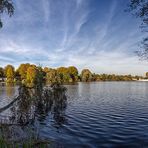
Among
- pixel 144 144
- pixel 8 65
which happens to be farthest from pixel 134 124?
pixel 8 65

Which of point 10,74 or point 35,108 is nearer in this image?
→ point 35,108

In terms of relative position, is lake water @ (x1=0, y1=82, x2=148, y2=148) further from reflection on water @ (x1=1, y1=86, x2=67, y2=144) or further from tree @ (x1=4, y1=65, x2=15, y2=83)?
tree @ (x1=4, y1=65, x2=15, y2=83)

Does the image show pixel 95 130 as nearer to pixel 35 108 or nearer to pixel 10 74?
pixel 35 108

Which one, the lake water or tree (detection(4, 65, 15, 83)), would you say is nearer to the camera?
the lake water

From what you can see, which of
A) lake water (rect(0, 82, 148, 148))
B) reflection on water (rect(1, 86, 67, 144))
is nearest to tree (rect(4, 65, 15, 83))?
reflection on water (rect(1, 86, 67, 144))

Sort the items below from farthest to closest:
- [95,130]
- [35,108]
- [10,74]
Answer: [10,74] < [35,108] < [95,130]


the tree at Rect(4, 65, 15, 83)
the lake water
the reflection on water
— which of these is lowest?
the lake water

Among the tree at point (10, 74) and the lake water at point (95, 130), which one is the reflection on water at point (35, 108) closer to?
the lake water at point (95, 130)

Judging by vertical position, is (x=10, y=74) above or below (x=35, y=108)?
above

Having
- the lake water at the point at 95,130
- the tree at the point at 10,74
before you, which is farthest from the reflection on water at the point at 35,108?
the tree at the point at 10,74

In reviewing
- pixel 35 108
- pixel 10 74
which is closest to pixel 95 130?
pixel 35 108

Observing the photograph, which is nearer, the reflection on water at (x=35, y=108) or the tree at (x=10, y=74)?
the reflection on water at (x=35, y=108)

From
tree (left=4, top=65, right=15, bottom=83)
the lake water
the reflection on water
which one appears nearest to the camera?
the lake water

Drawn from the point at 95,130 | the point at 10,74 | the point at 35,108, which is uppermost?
the point at 10,74
